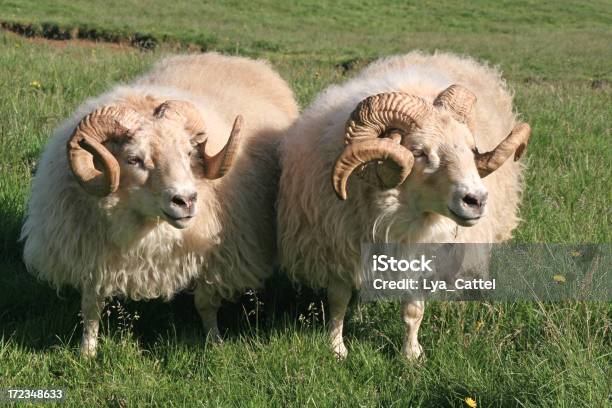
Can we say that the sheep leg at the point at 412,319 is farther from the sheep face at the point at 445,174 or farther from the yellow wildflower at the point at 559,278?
the yellow wildflower at the point at 559,278

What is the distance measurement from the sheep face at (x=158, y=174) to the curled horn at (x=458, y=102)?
1.37 metres

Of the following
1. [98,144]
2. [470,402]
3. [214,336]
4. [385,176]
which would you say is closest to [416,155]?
[385,176]

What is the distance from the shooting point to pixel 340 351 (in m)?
4.02

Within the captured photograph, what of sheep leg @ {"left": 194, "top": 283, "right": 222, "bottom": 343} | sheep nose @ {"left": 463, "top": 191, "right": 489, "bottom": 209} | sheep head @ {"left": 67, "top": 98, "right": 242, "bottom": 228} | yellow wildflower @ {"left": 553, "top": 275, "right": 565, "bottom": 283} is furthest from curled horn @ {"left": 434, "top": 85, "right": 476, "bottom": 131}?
sheep leg @ {"left": 194, "top": 283, "right": 222, "bottom": 343}

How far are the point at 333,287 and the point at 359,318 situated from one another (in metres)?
0.32

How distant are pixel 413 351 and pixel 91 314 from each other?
1866 millimetres

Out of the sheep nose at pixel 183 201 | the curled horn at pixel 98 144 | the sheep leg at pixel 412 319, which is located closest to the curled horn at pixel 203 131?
the curled horn at pixel 98 144

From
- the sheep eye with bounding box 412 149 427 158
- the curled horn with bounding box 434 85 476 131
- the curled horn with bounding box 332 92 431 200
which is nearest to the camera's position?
the curled horn with bounding box 332 92 431 200

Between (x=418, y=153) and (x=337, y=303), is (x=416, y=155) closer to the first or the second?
(x=418, y=153)

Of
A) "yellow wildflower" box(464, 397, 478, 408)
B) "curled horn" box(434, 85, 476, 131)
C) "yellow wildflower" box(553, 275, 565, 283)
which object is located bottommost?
"yellow wildflower" box(464, 397, 478, 408)

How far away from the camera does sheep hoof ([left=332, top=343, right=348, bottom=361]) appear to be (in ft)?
12.8

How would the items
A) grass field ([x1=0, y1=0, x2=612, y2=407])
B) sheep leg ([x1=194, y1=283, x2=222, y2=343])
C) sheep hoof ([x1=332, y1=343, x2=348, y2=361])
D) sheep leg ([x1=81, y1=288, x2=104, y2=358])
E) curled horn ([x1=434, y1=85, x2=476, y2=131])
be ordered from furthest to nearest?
1. sheep leg ([x1=194, y1=283, x2=222, y2=343])
2. sheep leg ([x1=81, y1=288, x2=104, y2=358])
3. sheep hoof ([x1=332, y1=343, x2=348, y2=361])
4. curled horn ([x1=434, y1=85, x2=476, y2=131])
5. grass field ([x1=0, y1=0, x2=612, y2=407])

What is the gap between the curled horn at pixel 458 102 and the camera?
3.78 m
